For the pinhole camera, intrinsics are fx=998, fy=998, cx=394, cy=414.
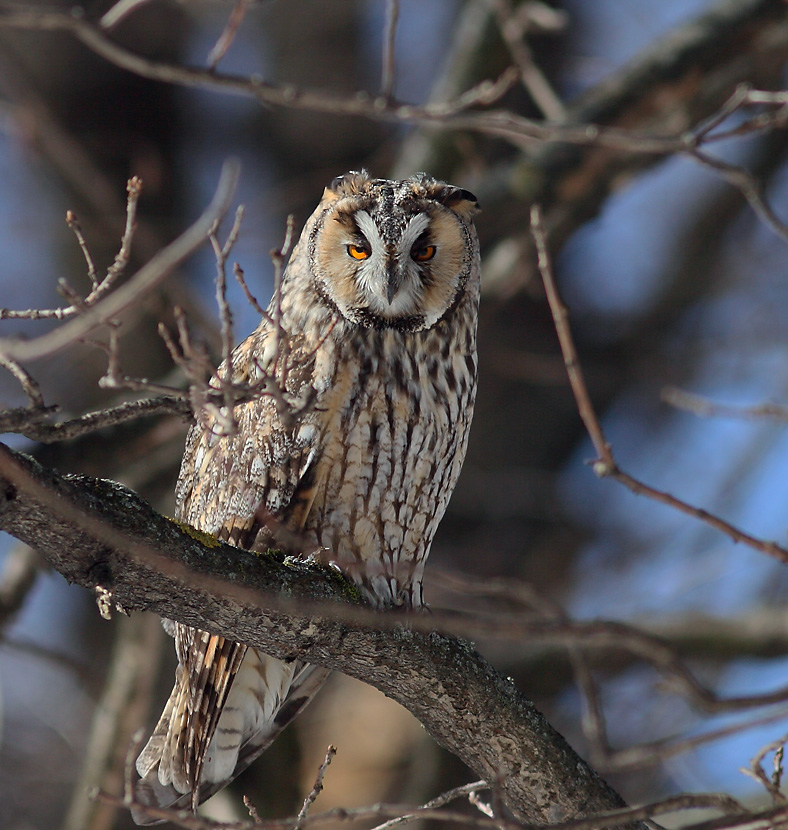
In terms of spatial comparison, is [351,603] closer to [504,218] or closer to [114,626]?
[504,218]

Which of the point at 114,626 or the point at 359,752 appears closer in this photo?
the point at 359,752

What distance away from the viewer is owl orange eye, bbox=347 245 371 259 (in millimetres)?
2963

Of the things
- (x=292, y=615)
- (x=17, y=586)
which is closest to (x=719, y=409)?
(x=292, y=615)

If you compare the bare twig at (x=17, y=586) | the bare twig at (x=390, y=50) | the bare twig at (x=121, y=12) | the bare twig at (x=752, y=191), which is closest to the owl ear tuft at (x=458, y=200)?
the bare twig at (x=390, y=50)

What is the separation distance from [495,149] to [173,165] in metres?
2.22

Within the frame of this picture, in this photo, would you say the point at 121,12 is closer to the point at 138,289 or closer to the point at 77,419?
the point at 77,419

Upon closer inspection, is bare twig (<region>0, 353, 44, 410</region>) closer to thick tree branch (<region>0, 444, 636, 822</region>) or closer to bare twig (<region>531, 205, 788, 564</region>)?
thick tree branch (<region>0, 444, 636, 822</region>)

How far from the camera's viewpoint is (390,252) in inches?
113

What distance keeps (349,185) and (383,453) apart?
2.93 feet

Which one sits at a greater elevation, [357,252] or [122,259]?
[357,252]

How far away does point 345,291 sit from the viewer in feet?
9.77

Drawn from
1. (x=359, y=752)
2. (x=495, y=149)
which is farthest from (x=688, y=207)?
(x=359, y=752)

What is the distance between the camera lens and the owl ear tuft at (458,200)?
3.19 m

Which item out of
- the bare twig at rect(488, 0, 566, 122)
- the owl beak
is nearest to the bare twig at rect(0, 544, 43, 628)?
the owl beak
